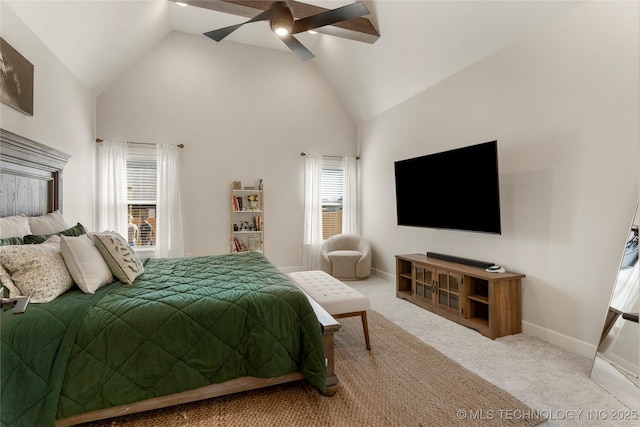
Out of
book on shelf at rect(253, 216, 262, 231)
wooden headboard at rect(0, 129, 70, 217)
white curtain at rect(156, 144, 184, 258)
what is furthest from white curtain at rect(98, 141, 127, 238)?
book on shelf at rect(253, 216, 262, 231)

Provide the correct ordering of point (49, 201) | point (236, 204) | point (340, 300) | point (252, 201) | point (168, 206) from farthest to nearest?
point (252, 201)
point (236, 204)
point (168, 206)
point (49, 201)
point (340, 300)

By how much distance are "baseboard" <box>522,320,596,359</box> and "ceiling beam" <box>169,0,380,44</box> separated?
12.5ft

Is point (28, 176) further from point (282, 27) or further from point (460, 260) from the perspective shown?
point (460, 260)

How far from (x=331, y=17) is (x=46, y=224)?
114 inches

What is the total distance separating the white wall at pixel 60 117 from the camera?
2.45m

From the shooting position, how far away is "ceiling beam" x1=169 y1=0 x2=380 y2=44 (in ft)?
11.4

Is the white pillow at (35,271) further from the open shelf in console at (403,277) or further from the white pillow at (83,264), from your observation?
the open shelf in console at (403,277)

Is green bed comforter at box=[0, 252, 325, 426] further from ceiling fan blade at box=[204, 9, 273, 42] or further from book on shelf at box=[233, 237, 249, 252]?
book on shelf at box=[233, 237, 249, 252]

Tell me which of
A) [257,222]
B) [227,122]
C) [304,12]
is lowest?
[257,222]

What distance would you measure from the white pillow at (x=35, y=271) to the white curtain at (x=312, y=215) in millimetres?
3932

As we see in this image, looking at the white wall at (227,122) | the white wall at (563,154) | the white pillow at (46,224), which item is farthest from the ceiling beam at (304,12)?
the white pillow at (46,224)

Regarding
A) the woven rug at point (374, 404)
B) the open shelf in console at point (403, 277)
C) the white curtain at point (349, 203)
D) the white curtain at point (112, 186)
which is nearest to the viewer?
the woven rug at point (374, 404)

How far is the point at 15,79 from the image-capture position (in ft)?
7.80

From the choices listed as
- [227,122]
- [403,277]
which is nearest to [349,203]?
[403,277]
